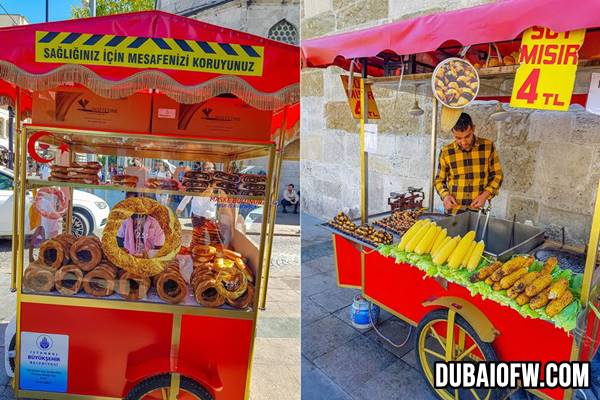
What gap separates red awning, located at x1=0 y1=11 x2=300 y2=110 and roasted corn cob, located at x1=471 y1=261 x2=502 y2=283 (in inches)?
71.0

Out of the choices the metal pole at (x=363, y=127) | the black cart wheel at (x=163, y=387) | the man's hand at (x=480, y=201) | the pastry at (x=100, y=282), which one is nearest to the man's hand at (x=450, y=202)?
the man's hand at (x=480, y=201)

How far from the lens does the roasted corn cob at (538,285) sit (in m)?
2.55

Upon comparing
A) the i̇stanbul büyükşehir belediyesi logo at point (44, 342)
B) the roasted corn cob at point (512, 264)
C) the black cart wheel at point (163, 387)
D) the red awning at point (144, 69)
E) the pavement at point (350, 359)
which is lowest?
the pavement at point (350, 359)

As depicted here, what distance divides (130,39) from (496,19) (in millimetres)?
2177

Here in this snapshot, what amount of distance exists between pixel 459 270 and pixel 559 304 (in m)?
0.70

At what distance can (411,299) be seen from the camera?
350 centimetres

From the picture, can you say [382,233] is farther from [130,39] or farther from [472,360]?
[130,39]

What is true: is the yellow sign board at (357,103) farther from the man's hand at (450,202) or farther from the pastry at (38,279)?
the pastry at (38,279)

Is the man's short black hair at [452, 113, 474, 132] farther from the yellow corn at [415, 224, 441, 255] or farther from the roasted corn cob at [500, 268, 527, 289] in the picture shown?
the roasted corn cob at [500, 268, 527, 289]

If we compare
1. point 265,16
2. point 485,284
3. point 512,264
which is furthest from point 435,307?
point 265,16

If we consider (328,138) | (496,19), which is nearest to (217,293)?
(496,19)

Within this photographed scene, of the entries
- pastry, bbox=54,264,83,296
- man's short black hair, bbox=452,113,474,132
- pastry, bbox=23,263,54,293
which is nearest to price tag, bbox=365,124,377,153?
man's short black hair, bbox=452,113,474,132

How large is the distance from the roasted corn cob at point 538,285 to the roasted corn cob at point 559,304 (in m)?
0.11

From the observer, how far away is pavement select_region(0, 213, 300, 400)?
3520 mm
